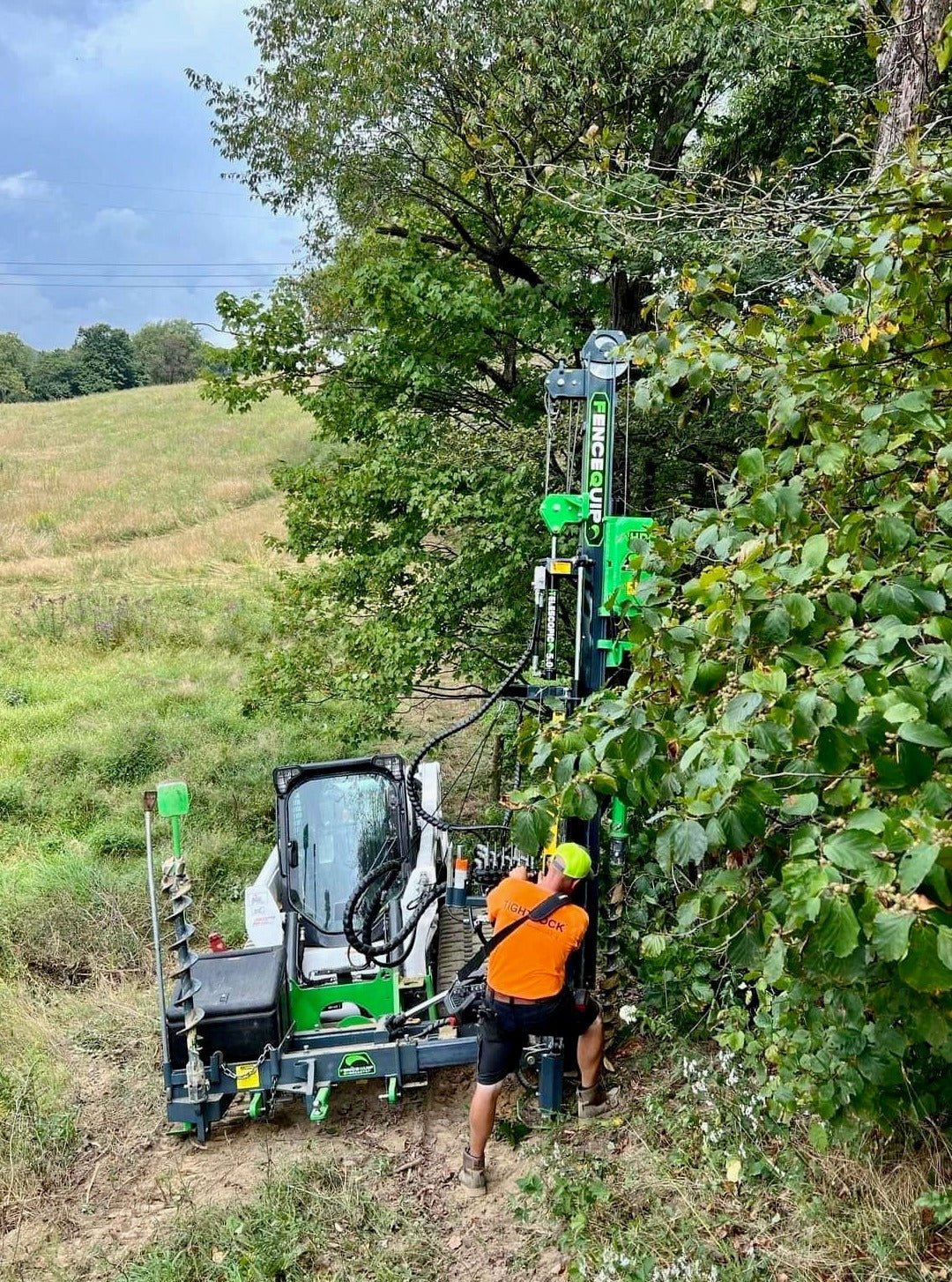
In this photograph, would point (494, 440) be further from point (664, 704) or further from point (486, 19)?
point (664, 704)

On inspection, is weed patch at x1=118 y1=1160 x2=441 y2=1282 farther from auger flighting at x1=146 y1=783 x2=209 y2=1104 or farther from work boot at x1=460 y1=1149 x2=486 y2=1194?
auger flighting at x1=146 y1=783 x2=209 y2=1104

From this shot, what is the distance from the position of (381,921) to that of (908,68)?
19.0 feet

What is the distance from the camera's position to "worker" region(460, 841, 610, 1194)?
4.71 meters

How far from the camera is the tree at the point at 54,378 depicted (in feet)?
225

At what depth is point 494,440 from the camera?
8578 millimetres

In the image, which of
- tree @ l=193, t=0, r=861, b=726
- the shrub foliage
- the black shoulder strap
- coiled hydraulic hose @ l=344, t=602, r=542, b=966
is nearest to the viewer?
the shrub foliage

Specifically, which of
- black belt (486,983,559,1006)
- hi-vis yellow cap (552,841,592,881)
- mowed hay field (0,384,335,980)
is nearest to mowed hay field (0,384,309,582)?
mowed hay field (0,384,335,980)

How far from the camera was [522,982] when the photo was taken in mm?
4738

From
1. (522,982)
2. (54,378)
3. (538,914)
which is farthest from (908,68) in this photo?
(54,378)

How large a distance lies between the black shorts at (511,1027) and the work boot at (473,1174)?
39 centimetres

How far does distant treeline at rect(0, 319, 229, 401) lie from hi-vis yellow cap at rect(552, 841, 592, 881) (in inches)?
2675

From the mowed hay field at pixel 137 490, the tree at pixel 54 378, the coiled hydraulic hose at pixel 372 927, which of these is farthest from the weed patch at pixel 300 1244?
the tree at pixel 54 378

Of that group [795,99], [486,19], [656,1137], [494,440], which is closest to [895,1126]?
[656,1137]

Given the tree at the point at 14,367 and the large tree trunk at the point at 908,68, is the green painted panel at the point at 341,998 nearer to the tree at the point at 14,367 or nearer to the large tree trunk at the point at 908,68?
the large tree trunk at the point at 908,68
